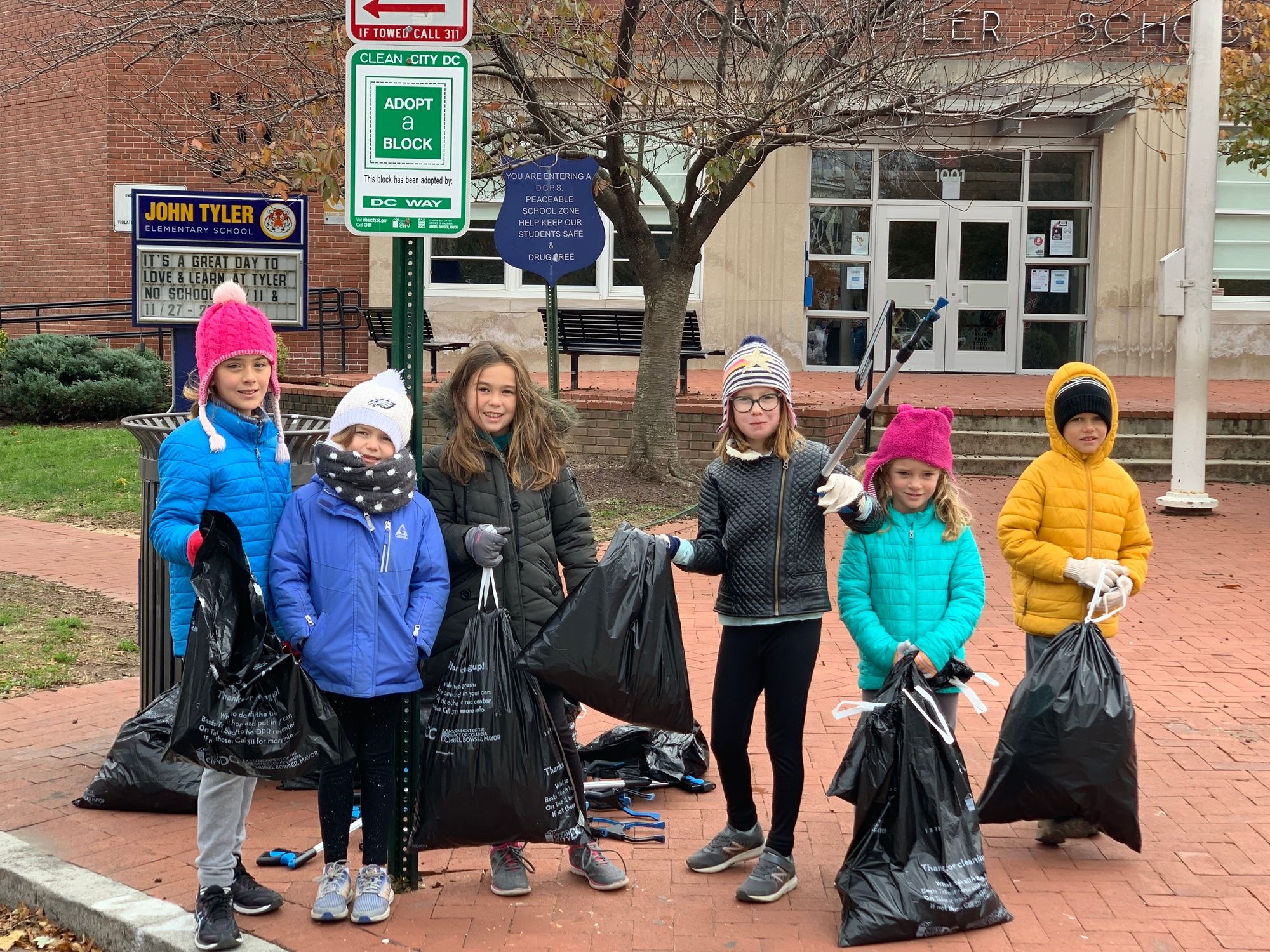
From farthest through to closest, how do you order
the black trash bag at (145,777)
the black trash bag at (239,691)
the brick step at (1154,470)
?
the brick step at (1154,470), the black trash bag at (145,777), the black trash bag at (239,691)

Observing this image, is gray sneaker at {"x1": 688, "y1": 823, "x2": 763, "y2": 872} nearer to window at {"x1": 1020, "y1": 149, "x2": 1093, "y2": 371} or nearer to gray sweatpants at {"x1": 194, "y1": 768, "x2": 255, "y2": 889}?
gray sweatpants at {"x1": 194, "y1": 768, "x2": 255, "y2": 889}

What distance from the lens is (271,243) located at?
7352 mm

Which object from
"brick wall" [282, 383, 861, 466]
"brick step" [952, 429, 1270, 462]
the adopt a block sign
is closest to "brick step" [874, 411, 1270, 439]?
"brick step" [952, 429, 1270, 462]

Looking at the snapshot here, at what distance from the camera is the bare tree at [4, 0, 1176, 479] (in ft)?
30.0

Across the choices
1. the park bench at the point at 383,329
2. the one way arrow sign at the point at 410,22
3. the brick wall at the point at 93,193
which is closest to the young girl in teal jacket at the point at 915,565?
the one way arrow sign at the point at 410,22

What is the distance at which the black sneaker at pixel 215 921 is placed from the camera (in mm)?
3785

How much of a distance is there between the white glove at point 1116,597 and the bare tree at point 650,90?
16.5 feet

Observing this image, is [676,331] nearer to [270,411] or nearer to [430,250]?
[270,411]

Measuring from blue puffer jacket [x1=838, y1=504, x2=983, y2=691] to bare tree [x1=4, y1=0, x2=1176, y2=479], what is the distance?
510 centimetres

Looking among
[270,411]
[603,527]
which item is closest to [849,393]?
[603,527]

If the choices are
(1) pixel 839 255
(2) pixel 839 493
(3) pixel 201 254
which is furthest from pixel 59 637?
(1) pixel 839 255

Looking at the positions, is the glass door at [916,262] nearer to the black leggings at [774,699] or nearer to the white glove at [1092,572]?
the white glove at [1092,572]

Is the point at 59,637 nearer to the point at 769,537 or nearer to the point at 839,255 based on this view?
the point at 769,537

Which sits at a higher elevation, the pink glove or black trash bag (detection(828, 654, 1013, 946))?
the pink glove
